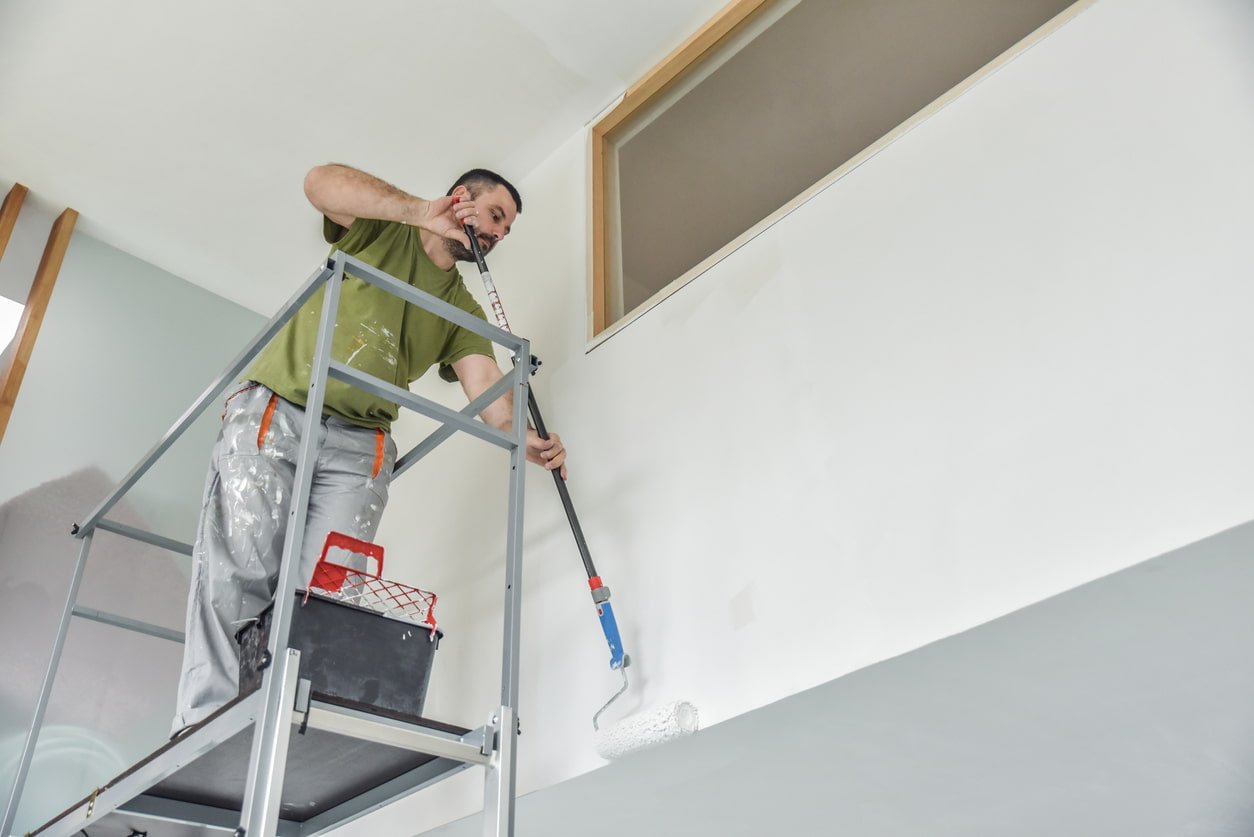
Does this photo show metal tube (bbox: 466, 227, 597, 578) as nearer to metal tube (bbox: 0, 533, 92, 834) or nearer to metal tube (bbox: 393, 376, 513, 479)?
metal tube (bbox: 393, 376, 513, 479)

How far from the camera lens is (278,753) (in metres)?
1.61

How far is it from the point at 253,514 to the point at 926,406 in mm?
1437

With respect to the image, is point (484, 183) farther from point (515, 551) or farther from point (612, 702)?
point (612, 702)

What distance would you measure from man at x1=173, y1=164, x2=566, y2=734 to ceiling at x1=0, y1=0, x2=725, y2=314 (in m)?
0.73

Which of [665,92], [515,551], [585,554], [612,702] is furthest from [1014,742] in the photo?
[665,92]

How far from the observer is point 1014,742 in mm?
2191

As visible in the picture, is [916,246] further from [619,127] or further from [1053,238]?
[619,127]

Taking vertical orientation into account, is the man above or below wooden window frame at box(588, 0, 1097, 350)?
below

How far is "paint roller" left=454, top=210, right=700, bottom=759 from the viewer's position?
2131 mm

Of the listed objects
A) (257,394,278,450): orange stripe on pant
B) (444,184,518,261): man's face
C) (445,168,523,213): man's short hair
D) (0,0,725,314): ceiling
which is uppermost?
(0,0,725,314): ceiling

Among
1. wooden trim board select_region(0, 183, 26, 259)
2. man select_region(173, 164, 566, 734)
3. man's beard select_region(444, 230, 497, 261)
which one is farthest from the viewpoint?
wooden trim board select_region(0, 183, 26, 259)

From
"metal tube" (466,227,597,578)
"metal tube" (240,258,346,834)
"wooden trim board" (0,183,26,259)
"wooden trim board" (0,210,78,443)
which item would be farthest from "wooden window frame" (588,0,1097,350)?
"wooden trim board" (0,183,26,259)

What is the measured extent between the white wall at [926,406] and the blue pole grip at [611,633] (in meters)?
0.06

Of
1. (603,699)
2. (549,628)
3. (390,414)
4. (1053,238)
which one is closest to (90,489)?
(390,414)
